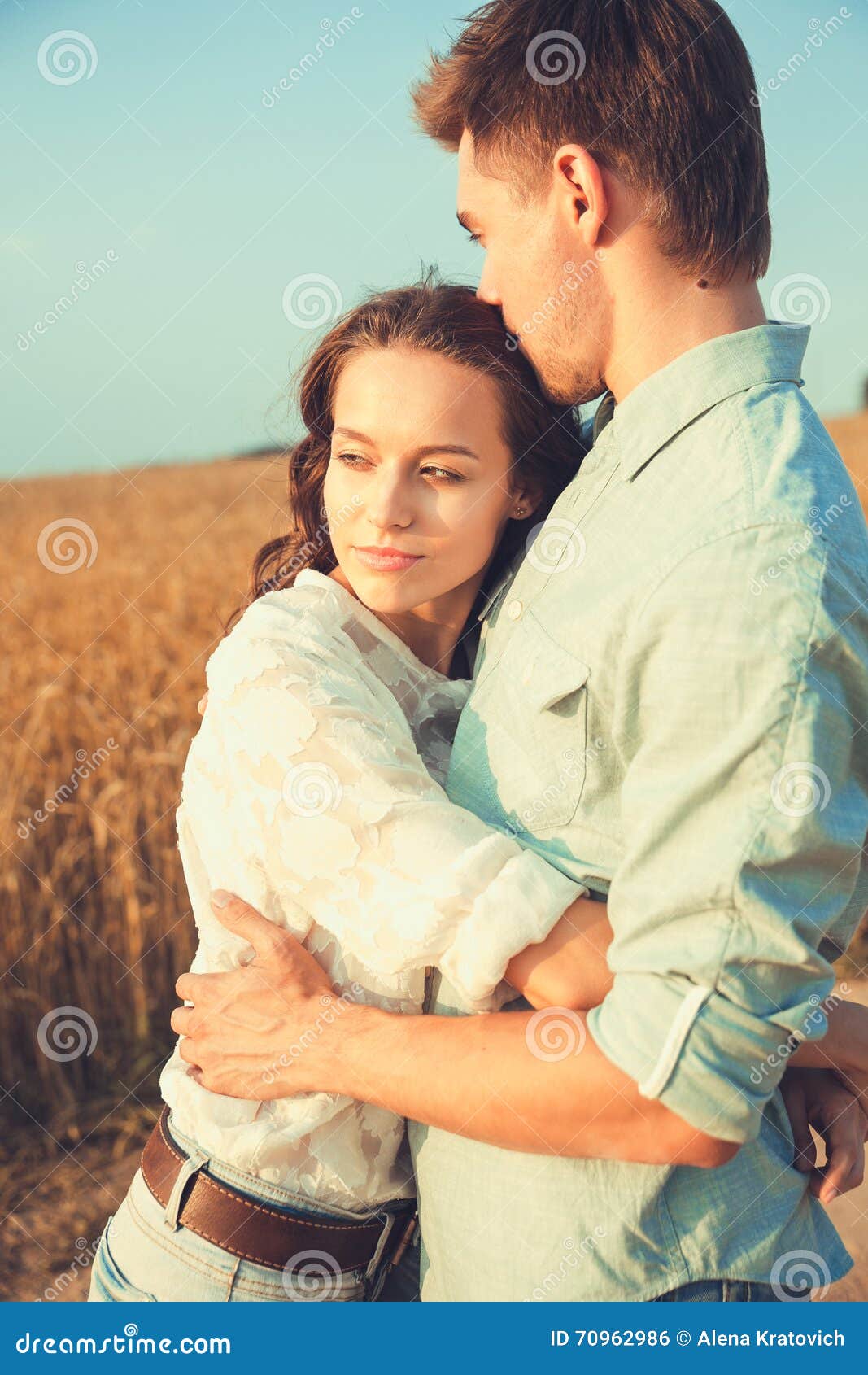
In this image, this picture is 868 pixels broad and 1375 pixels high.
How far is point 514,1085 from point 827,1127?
60 cm

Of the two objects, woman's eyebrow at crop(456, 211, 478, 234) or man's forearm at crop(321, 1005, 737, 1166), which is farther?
woman's eyebrow at crop(456, 211, 478, 234)

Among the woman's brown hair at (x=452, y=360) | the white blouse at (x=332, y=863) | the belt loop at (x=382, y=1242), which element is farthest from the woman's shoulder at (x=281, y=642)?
the belt loop at (x=382, y=1242)

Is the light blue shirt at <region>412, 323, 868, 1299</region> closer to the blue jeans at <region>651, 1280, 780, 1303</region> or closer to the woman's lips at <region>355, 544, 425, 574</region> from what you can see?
the blue jeans at <region>651, 1280, 780, 1303</region>

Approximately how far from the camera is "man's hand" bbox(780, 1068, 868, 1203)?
1589 mm

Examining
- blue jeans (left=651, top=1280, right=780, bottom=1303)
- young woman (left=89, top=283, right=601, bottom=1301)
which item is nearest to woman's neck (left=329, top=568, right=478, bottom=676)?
young woman (left=89, top=283, right=601, bottom=1301)

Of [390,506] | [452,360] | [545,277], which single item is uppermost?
[545,277]

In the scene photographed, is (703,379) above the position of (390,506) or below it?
above

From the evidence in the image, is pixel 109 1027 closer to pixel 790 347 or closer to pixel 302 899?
pixel 302 899

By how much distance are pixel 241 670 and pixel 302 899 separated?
0.32 metres

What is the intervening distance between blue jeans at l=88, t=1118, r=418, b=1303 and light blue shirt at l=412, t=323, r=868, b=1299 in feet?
0.50

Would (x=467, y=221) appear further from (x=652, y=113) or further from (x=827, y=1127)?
(x=827, y=1127)

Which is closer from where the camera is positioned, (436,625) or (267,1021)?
(267,1021)

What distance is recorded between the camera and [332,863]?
1441 mm

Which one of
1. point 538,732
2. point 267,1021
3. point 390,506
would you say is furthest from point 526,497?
point 267,1021
